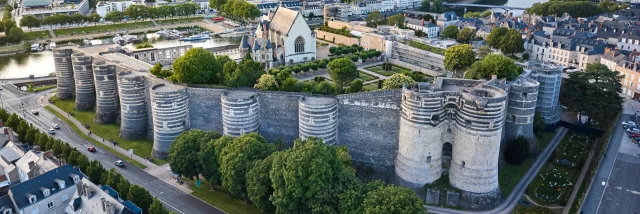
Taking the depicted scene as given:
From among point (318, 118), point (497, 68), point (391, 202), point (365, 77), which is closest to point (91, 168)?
point (318, 118)

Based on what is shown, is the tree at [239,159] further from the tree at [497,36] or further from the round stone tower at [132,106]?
the tree at [497,36]

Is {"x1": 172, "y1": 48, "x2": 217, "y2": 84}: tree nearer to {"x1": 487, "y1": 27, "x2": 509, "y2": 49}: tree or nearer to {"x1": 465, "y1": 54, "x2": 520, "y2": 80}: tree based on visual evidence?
{"x1": 465, "y1": 54, "x2": 520, "y2": 80}: tree

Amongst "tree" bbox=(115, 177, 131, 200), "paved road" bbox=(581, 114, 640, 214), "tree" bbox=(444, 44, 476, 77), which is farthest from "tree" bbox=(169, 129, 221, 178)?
"tree" bbox=(444, 44, 476, 77)

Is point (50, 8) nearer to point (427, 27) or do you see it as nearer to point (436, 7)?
point (427, 27)

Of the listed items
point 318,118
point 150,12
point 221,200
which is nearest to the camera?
point 221,200

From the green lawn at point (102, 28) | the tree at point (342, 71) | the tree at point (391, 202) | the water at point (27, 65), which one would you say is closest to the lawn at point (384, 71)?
the tree at point (342, 71)
